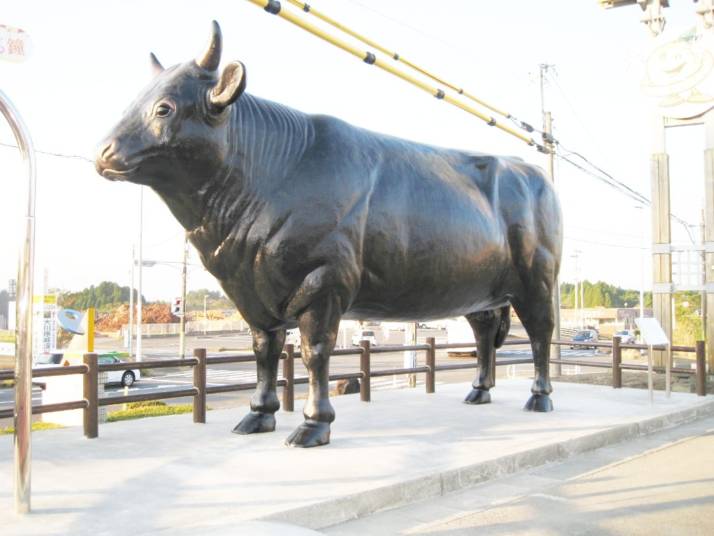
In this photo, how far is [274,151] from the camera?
15.3 ft

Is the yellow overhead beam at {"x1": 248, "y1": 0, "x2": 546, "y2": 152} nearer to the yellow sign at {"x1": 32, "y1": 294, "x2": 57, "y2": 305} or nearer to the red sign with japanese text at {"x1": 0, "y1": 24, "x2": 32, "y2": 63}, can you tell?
the red sign with japanese text at {"x1": 0, "y1": 24, "x2": 32, "y2": 63}

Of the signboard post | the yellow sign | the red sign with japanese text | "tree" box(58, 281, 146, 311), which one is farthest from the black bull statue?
"tree" box(58, 281, 146, 311)

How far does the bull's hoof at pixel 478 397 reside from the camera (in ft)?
22.7

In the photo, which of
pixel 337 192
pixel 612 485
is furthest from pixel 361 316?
pixel 612 485

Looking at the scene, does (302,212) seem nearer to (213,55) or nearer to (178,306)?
(213,55)

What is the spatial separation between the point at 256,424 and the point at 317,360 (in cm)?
91

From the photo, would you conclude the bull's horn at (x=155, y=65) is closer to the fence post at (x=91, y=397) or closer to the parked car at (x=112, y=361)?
the fence post at (x=91, y=397)

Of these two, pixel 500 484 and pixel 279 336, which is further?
pixel 279 336

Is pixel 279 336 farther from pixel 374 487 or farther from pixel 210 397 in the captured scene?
pixel 210 397

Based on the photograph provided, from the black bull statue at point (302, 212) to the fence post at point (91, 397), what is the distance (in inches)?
41.7

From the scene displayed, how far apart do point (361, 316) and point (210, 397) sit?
15.0 meters

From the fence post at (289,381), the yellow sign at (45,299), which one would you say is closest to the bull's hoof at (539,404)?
the fence post at (289,381)

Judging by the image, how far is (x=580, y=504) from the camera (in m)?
3.96

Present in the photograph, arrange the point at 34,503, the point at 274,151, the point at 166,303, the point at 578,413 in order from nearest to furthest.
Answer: the point at 34,503 < the point at 274,151 < the point at 578,413 < the point at 166,303
